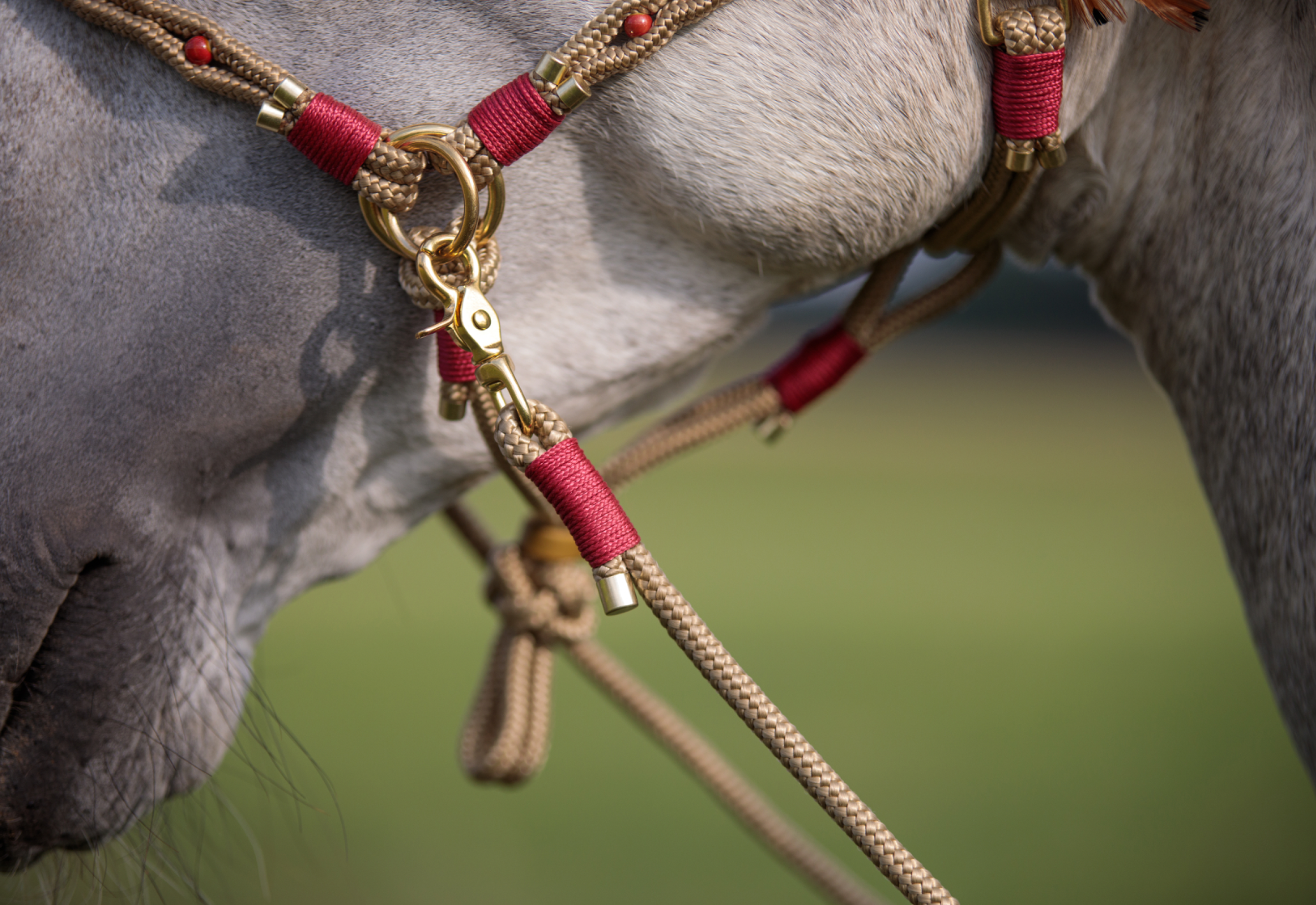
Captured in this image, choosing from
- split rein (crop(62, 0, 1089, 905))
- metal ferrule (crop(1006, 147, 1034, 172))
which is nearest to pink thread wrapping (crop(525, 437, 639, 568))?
split rein (crop(62, 0, 1089, 905))

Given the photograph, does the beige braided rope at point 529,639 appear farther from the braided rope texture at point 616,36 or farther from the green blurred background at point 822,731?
the braided rope texture at point 616,36

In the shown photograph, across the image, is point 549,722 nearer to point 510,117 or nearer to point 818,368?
point 818,368

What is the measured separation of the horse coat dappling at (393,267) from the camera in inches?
22.8

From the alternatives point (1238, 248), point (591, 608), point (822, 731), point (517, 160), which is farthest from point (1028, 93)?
point (822, 731)

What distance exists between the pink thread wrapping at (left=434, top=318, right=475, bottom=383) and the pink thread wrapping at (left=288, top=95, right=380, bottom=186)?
0.10 m

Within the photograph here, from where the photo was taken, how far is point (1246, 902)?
2.02 metres

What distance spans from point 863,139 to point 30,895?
76 centimetres

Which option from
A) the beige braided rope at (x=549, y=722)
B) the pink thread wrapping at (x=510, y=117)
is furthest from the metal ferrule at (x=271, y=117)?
the beige braided rope at (x=549, y=722)

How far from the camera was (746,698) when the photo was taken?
57cm

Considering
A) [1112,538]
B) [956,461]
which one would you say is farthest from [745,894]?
[956,461]

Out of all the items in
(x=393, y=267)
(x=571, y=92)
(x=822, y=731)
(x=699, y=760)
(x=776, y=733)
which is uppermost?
(x=571, y=92)

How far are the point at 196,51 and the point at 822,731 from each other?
2.52 meters

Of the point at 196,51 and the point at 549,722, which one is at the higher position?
the point at 196,51

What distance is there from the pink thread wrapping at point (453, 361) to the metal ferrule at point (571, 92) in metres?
0.14
